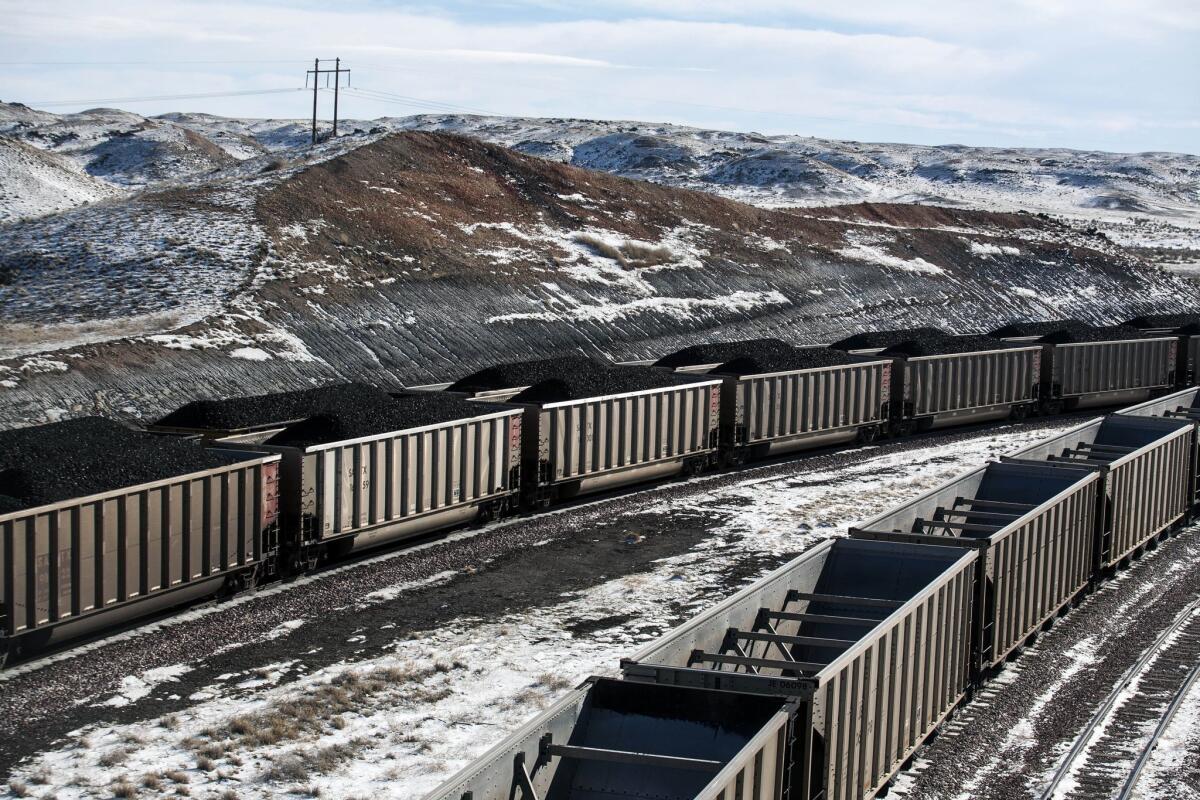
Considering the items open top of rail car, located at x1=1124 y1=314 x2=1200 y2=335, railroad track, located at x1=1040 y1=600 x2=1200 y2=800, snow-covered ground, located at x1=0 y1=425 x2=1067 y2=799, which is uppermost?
open top of rail car, located at x1=1124 y1=314 x2=1200 y2=335

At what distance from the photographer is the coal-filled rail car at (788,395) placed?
32.2 metres

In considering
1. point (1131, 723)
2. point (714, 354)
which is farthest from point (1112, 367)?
point (1131, 723)

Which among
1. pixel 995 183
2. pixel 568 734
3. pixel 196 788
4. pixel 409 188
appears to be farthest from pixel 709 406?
pixel 995 183

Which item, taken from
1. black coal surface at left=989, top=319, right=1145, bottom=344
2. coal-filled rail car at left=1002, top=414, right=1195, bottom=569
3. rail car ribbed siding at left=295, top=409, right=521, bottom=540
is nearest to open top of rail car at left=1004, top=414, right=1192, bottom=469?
coal-filled rail car at left=1002, top=414, right=1195, bottom=569

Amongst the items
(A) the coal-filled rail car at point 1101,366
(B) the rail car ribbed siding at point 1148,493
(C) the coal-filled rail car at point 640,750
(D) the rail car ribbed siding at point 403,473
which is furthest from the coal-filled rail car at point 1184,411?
(C) the coal-filled rail car at point 640,750

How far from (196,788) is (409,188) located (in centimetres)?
5291

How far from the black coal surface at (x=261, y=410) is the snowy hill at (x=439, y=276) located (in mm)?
10505

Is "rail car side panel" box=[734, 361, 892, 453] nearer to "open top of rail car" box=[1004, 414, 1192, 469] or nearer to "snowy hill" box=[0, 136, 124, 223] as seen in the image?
"open top of rail car" box=[1004, 414, 1192, 469]

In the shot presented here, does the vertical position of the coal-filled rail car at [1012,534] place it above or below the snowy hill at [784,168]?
below

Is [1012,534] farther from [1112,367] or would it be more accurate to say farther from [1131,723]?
[1112,367]

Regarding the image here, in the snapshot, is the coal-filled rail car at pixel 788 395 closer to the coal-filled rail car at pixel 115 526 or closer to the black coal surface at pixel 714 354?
the black coal surface at pixel 714 354

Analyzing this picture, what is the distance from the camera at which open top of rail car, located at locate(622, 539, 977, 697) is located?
424 inches

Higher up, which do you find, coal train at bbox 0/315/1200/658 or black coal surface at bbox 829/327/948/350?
black coal surface at bbox 829/327/948/350

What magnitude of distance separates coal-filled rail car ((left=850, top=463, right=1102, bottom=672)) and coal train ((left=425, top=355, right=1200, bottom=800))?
4 centimetres
